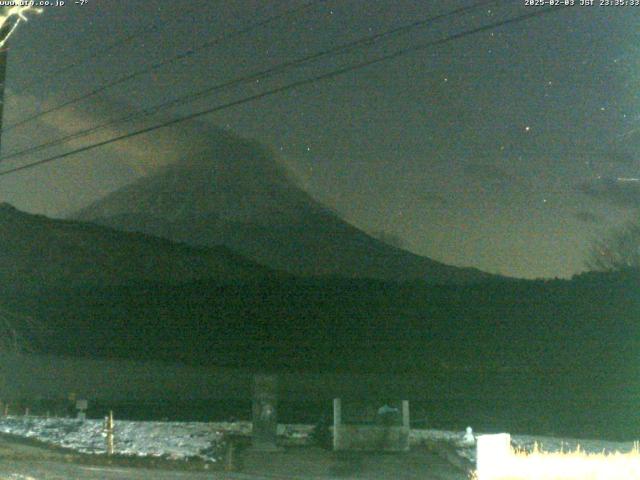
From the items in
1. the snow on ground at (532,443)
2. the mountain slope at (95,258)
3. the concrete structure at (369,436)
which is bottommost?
the snow on ground at (532,443)

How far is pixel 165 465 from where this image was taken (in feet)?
49.9

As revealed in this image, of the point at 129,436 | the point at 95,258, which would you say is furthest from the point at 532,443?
the point at 95,258

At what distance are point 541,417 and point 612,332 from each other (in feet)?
59.6

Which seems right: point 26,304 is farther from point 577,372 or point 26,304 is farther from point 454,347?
point 577,372

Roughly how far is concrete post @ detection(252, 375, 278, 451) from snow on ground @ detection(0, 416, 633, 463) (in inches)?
43.4

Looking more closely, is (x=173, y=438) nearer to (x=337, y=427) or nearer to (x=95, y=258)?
(x=337, y=427)

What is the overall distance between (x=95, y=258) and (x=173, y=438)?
5662 cm

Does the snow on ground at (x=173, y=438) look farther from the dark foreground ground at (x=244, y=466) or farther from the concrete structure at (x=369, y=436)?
the concrete structure at (x=369, y=436)

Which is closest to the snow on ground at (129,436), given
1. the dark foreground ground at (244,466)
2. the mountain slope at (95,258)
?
the dark foreground ground at (244,466)

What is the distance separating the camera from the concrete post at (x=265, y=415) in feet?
74.1

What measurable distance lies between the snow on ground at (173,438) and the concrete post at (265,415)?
1103 mm

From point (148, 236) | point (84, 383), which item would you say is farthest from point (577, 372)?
point (148, 236)

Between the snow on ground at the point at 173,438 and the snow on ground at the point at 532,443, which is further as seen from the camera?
the snow on ground at the point at 532,443

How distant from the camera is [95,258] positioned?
77.3 m
